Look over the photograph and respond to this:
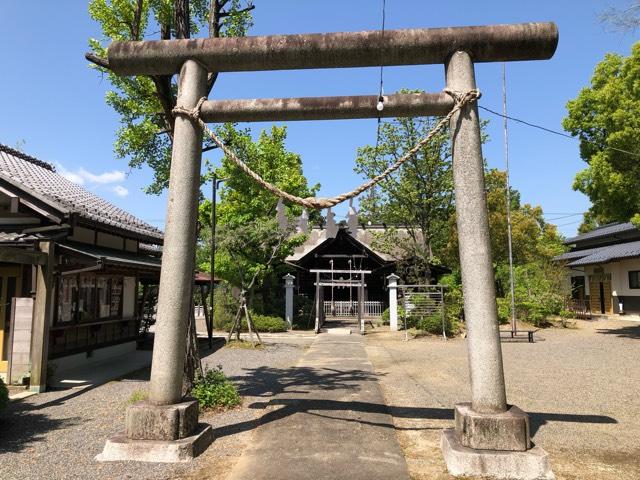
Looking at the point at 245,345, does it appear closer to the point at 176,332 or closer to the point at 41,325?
the point at 41,325

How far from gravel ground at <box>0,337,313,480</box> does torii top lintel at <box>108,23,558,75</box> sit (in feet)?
14.9

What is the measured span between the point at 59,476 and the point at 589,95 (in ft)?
67.2

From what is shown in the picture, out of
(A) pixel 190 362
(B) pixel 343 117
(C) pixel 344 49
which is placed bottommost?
(A) pixel 190 362

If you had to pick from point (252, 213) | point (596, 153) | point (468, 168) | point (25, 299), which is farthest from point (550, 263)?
point (25, 299)

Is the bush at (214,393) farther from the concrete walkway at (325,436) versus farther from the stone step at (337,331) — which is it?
the stone step at (337,331)

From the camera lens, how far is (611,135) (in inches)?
613

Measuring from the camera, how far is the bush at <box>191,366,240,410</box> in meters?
6.69

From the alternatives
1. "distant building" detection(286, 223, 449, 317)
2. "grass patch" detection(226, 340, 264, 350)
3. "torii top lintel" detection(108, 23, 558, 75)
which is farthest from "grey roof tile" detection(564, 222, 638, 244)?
"torii top lintel" detection(108, 23, 558, 75)

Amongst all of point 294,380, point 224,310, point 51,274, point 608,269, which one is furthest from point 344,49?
point 608,269

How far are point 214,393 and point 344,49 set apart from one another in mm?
5399

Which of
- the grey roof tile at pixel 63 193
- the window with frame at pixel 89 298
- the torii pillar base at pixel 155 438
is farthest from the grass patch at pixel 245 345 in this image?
the torii pillar base at pixel 155 438

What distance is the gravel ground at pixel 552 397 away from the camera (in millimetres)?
4789

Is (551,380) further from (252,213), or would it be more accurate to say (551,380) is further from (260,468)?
(252,213)

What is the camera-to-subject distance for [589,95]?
677 inches
